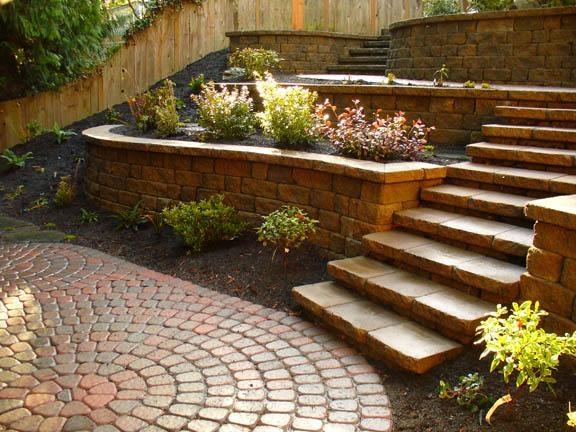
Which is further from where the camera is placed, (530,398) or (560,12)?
(560,12)

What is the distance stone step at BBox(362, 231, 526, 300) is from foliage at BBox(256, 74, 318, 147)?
1627 millimetres

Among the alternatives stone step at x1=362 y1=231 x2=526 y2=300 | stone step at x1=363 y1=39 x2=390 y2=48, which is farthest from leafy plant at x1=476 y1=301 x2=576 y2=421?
stone step at x1=363 y1=39 x2=390 y2=48

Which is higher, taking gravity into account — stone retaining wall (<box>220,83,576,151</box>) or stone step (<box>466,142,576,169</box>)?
stone retaining wall (<box>220,83,576,151</box>)

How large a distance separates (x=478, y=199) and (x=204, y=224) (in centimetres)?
250

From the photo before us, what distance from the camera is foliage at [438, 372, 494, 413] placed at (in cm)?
295

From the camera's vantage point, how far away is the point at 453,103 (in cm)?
604

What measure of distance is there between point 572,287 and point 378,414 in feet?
4.00

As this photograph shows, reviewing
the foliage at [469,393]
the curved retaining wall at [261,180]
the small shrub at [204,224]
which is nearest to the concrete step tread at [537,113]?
the curved retaining wall at [261,180]

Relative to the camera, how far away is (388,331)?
140 inches

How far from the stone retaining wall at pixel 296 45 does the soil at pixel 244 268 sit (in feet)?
3.51

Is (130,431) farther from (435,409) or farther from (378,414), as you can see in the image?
(435,409)

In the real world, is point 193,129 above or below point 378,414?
above

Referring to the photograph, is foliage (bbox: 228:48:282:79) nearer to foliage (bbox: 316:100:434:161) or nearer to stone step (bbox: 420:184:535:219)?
foliage (bbox: 316:100:434:161)

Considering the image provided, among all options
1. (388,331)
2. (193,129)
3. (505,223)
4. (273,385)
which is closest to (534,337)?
(388,331)
